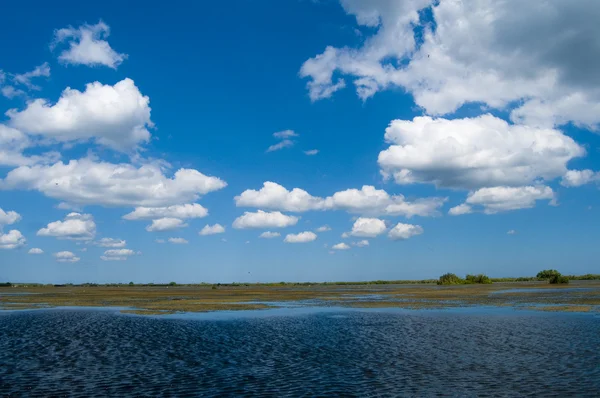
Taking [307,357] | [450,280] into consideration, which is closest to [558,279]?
[450,280]

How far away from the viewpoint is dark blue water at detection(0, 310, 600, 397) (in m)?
22.5

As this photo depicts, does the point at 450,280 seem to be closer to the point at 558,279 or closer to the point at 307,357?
the point at 558,279

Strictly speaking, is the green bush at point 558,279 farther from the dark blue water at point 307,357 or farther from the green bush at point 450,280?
the dark blue water at point 307,357

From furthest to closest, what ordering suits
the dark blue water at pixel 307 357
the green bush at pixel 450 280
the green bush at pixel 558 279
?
the green bush at pixel 450 280 < the green bush at pixel 558 279 < the dark blue water at pixel 307 357

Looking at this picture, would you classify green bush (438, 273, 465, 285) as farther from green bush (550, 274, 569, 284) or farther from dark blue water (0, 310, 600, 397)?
dark blue water (0, 310, 600, 397)

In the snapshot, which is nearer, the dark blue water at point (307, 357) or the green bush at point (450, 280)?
the dark blue water at point (307, 357)

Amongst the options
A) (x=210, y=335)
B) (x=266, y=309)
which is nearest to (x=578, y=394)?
(x=210, y=335)

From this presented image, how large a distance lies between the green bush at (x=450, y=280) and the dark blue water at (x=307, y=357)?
107m

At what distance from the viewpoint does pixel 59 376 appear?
25.1 metres

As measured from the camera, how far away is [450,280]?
153 metres

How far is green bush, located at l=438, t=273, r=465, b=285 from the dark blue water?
10660 centimetres

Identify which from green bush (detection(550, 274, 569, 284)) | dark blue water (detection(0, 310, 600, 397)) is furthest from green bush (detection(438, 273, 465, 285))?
dark blue water (detection(0, 310, 600, 397))

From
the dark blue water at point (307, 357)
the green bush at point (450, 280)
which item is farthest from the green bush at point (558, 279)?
the dark blue water at point (307, 357)

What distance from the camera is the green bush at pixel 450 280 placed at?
152625 millimetres
